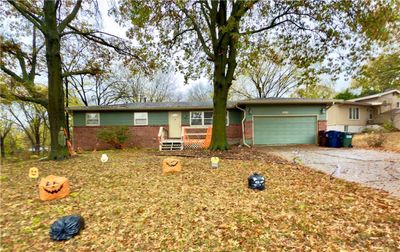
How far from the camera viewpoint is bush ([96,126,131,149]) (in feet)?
39.9

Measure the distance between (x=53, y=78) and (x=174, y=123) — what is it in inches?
283

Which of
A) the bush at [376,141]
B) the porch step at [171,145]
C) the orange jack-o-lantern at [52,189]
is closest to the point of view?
the orange jack-o-lantern at [52,189]

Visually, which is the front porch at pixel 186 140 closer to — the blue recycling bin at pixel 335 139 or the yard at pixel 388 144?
the blue recycling bin at pixel 335 139

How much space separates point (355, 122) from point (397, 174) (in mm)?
17460

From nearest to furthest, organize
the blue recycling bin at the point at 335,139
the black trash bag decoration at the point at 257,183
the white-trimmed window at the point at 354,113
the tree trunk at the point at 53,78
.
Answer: the black trash bag decoration at the point at 257,183 < the tree trunk at the point at 53,78 < the blue recycling bin at the point at 335,139 < the white-trimmed window at the point at 354,113

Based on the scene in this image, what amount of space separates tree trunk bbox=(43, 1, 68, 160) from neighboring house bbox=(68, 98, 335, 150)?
497 cm

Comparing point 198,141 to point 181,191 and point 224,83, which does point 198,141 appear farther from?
point 181,191

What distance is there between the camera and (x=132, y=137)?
1354 centimetres

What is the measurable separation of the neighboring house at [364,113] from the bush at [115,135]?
691 inches

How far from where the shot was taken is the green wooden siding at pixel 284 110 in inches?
506

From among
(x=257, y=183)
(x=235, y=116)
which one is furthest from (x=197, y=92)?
(x=257, y=183)

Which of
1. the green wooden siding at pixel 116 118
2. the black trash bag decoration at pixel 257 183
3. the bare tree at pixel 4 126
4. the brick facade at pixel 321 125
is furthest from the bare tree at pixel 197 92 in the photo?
the black trash bag decoration at pixel 257 183

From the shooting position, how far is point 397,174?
5.67 m

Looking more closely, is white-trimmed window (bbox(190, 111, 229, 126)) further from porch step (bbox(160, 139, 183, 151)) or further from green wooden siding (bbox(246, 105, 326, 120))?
green wooden siding (bbox(246, 105, 326, 120))
